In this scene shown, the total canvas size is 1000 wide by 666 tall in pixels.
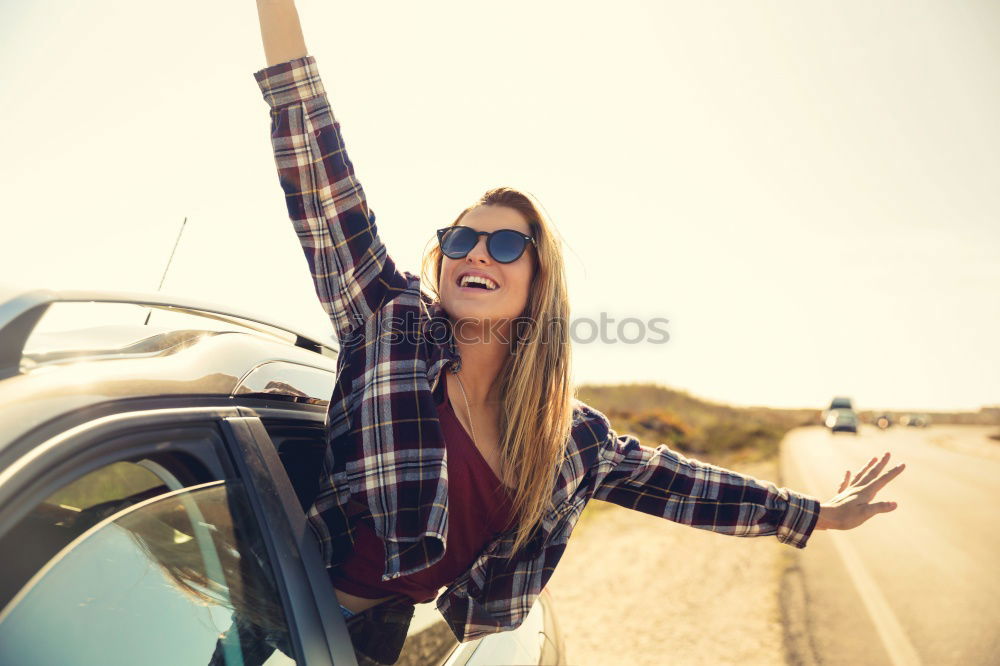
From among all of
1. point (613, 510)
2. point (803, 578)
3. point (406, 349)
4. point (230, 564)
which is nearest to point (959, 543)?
point (803, 578)

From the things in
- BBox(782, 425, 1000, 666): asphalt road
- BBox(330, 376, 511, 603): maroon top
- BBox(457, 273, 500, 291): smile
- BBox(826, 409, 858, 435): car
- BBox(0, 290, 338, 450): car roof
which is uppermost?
BBox(457, 273, 500, 291): smile

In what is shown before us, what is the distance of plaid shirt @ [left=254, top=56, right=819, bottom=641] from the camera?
1787 millimetres

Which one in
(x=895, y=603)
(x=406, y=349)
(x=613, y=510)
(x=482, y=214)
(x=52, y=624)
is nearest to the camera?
(x=52, y=624)

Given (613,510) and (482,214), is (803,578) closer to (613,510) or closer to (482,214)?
(613,510)

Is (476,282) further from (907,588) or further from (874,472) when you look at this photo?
(907,588)

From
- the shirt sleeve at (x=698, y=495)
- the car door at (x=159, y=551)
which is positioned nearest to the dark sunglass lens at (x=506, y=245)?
the shirt sleeve at (x=698, y=495)

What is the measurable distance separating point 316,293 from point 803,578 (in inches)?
247

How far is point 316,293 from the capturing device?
6.45 ft

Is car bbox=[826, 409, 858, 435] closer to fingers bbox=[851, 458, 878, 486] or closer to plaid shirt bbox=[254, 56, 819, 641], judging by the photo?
fingers bbox=[851, 458, 878, 486]

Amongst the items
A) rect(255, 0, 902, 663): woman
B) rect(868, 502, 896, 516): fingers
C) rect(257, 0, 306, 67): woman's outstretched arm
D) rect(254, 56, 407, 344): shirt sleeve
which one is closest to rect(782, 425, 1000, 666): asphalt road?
rect(868, 502, 896, 516): fingers

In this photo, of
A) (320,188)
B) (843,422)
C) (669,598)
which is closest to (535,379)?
(320,188)

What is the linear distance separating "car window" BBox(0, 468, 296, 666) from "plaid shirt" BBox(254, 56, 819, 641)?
43 cm

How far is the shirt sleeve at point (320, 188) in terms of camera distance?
6.27 feet

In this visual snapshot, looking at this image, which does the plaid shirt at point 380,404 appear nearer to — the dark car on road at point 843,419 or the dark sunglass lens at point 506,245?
the dark sunglass lens at point 506,245
